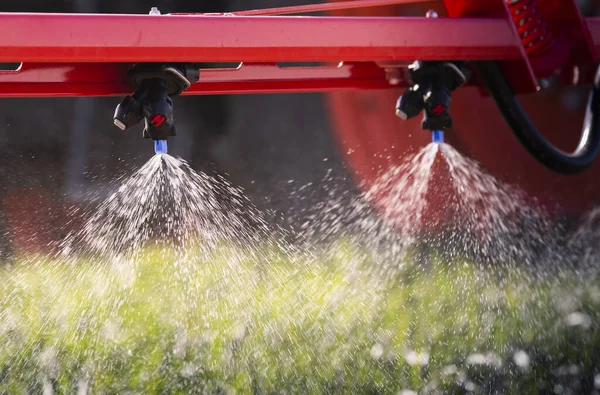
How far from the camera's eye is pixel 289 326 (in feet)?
6.84

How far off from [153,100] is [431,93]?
1.57 feet

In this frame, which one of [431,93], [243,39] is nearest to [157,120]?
[243,39]

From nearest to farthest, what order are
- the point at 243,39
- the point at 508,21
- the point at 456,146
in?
the point at 243,39, the point at 508,21, the point at 456,146

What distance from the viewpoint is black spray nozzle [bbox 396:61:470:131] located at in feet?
4.42

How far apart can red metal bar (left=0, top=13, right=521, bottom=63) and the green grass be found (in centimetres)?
99

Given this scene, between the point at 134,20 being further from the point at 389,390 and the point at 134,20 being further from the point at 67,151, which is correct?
the point at 389,390

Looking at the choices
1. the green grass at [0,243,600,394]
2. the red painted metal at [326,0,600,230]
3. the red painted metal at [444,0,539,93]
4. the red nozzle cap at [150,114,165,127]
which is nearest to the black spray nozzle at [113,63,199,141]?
the red nozzle cap at [150,114,165,127]

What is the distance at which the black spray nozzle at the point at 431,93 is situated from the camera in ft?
4.42

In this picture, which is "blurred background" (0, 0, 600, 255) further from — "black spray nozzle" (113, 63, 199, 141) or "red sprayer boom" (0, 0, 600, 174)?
"black spray nozzle" (113, 63, 199, 141)

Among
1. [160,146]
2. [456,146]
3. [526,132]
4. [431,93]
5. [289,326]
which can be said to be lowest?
[289,326]

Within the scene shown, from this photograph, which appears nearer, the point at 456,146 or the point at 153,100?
the point at 153,100

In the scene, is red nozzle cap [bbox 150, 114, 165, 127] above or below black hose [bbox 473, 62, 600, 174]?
above

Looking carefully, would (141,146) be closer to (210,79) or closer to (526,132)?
(210,79)

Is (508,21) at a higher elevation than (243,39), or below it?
below
